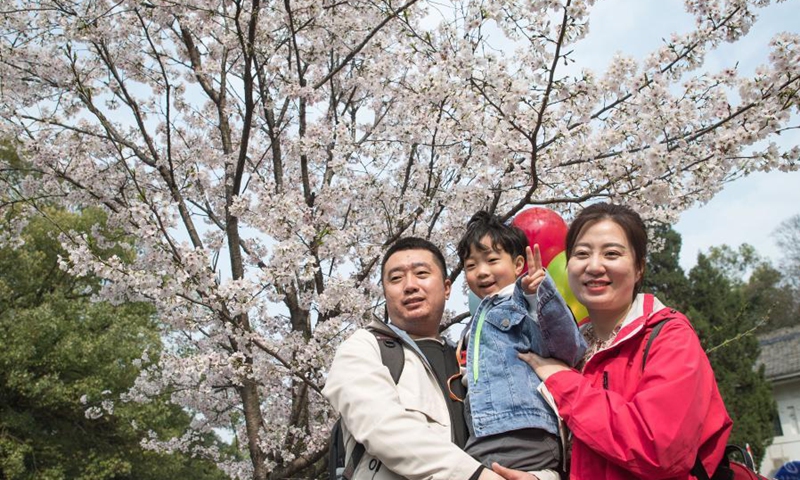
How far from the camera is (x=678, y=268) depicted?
19.2 meters

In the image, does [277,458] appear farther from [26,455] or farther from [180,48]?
[26,455]

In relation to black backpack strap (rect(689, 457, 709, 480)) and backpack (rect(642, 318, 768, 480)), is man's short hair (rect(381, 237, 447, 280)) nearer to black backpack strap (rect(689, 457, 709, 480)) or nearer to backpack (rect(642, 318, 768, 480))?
backpack (rect(642, 318, 768, 480))

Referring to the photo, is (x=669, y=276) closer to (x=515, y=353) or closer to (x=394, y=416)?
(x=515, y=353)

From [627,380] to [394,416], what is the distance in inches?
26.1

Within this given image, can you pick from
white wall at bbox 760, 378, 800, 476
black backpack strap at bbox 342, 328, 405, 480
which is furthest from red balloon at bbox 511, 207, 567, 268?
white wall at bbox 760, 378, 800, 476

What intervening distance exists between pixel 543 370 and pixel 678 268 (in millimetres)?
19081

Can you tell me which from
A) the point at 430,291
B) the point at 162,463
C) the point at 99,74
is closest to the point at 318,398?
the point at 99,74

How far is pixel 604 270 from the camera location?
1.93 metres

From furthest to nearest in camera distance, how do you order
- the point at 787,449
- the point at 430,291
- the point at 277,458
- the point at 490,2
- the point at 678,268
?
the point at 678,268 → the point at 787,449 → the point at 277,458 → the point at 490,2 → the point at 430,291

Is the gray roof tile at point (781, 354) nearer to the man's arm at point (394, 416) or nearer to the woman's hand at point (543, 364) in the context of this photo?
the woman's hand at point (543, 364)

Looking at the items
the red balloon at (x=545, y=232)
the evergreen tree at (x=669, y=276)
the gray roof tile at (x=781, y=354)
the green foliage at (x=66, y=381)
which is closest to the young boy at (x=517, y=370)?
the red balloon at (x=545, y=232)

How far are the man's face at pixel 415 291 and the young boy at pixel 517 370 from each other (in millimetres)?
169

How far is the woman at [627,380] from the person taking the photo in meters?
1.58

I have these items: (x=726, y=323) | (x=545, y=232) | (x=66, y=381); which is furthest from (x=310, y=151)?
(x=66, y=381)
